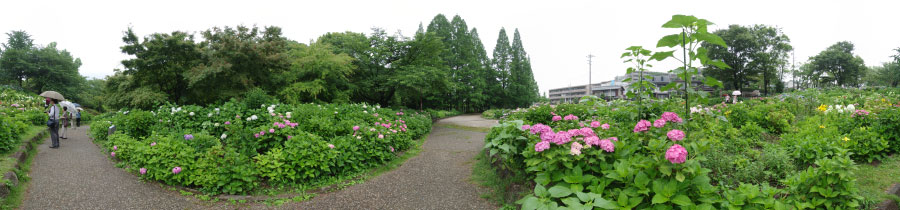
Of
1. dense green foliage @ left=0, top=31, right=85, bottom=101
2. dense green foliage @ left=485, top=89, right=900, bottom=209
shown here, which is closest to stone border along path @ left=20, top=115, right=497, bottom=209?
dense green foliage @ left=485, top=89, right=900, bottom=209

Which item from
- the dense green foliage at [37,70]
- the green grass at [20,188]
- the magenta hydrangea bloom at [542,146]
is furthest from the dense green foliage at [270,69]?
the dense green foliage at [37,70]

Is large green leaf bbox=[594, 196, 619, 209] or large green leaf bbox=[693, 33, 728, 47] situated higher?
large green leaf bbox=[693, 33, 728, 47]

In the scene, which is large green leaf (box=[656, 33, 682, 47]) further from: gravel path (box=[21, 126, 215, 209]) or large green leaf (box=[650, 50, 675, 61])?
gravel path (box=[21, 126, 215, 209])

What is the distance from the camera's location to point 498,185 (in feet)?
12.1

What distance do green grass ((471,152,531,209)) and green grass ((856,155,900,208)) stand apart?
2359 millimetres

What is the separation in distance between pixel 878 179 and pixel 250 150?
6.52 meters

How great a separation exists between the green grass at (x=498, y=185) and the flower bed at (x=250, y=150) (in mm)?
1544

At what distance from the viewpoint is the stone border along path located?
3.42 meters

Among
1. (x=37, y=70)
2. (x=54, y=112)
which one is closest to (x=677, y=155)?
(x=54, y=112)

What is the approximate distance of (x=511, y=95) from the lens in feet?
88.1

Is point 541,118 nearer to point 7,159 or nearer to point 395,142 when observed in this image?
point 395,142

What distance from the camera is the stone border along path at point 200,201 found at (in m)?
3.42

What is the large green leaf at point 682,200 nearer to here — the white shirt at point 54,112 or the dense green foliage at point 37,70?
the white shirt at point 54,112

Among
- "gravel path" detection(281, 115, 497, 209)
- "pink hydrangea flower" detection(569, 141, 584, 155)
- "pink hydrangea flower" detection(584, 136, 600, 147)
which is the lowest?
"gravel path" detection(281, 115, 497, 209)
